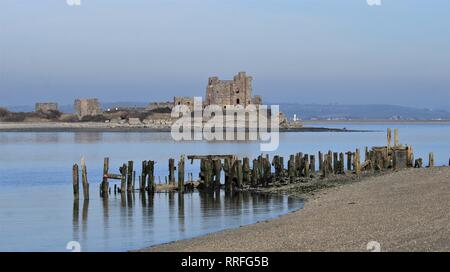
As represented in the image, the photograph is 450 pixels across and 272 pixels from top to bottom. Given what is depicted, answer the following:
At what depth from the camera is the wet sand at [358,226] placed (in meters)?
13.9

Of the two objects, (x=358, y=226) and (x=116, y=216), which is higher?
(x=358, y=226)

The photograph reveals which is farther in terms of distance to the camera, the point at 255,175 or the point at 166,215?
the point at 255,175

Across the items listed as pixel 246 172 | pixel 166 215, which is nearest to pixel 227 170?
pixel 246 172

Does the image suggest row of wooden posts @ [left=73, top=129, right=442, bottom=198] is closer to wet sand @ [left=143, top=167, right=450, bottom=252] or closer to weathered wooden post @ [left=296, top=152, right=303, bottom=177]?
weathered wooden post @ [left=296, top=152, right=303, bottom=177]

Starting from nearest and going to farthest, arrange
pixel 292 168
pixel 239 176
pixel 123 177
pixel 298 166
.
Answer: pixel 123 177, pixel 239 176, pixel 292 168, pixel 298 166

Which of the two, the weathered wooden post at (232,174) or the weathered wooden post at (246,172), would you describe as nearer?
the weathered wooden post at (232,174)

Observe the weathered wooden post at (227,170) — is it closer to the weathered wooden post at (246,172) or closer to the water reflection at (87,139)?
the weathered wooden post at (246,172)

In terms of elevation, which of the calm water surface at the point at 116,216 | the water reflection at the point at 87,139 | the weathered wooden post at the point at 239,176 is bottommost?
the water reflection at the point at 87,139

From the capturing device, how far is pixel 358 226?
16172mm

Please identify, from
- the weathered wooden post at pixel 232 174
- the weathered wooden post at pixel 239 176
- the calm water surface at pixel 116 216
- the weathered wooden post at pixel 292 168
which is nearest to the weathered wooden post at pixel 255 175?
the weathered wooden post at pixel 239 176

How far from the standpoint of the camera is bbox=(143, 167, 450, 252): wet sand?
1387cm

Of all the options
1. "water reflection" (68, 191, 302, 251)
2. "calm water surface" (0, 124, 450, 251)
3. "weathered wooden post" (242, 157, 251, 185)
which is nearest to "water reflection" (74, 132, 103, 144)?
"calm water surface" (0, 124, 450, 251)

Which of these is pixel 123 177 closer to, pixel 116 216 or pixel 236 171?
pixel 236 171

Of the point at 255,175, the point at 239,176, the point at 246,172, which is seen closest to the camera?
the point at 239,176
